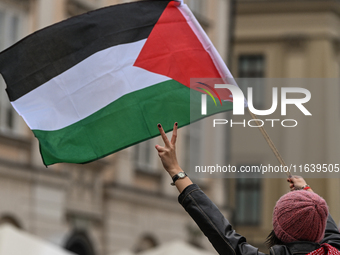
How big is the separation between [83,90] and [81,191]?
1249 cm

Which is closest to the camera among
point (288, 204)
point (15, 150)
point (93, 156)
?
point (288, 204)

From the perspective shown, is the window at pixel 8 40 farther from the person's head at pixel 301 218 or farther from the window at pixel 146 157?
the person's head at pixel 301 218

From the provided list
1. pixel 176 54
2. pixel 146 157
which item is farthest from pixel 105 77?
pixel 146 157

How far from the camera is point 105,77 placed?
505cm

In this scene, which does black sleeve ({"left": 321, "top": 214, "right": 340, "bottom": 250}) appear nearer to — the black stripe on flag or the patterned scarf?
the patterned scarf

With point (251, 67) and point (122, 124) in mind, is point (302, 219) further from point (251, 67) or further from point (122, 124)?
point (251, 67)

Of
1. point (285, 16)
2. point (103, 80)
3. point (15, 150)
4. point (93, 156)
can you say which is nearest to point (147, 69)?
point (103, 80)

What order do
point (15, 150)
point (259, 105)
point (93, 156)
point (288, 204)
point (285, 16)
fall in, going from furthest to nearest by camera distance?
point (285, 16) < point (259, 105) < point (15, 150) < point (93, 156) < point (288, 204)

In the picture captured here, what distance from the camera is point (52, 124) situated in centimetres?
489

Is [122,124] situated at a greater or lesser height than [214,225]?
greater

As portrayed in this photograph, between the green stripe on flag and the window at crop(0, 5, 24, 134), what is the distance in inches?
420

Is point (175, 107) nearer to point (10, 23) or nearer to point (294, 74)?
point (10, 23)

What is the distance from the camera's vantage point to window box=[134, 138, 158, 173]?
20.0m

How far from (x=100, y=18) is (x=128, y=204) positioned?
14.4 meters
